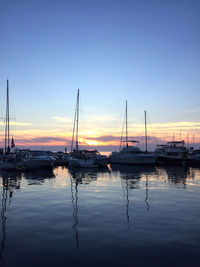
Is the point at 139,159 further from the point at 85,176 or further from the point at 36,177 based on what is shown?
the point at 36,177

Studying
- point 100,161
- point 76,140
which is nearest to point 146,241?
point 100,161

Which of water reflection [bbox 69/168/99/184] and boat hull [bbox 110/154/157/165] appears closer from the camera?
water reflection [bbox 69/168/99/184]

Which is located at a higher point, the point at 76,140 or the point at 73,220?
the point at 76,140

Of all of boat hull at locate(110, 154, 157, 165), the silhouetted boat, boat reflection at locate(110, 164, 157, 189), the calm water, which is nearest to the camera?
the calm water

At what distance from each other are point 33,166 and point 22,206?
3096 centimetres

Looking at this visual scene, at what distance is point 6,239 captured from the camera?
914cm

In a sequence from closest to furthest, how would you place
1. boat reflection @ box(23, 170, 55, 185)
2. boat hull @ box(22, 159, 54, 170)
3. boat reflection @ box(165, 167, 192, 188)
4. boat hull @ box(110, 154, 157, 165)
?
boat reflection @ box(23, 170, 55, 185) → boat reflection @ box(165, 167, 192, 188) → boat hull @ box(22, 159, 54, 170) → boat hull @ box(110, 154, 157, 165)

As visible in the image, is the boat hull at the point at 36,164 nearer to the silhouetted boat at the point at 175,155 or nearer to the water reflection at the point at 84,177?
the water reflection at the point at 84,177

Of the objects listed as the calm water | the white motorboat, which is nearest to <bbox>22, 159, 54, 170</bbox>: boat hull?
the white motorboat

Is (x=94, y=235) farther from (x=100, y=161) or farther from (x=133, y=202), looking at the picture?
(x=100, y=161)

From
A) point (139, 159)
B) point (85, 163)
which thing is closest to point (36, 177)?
point (85, 163)

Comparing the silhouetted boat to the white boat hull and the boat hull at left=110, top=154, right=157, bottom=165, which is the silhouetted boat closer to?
the boat hull at left=110, top=154, right=157, bottom=165

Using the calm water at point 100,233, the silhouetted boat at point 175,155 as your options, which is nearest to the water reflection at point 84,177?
the calm water at point 100,233

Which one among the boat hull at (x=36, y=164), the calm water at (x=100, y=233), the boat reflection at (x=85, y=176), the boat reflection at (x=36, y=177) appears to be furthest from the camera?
the boat hull at (x=36, y=164)
